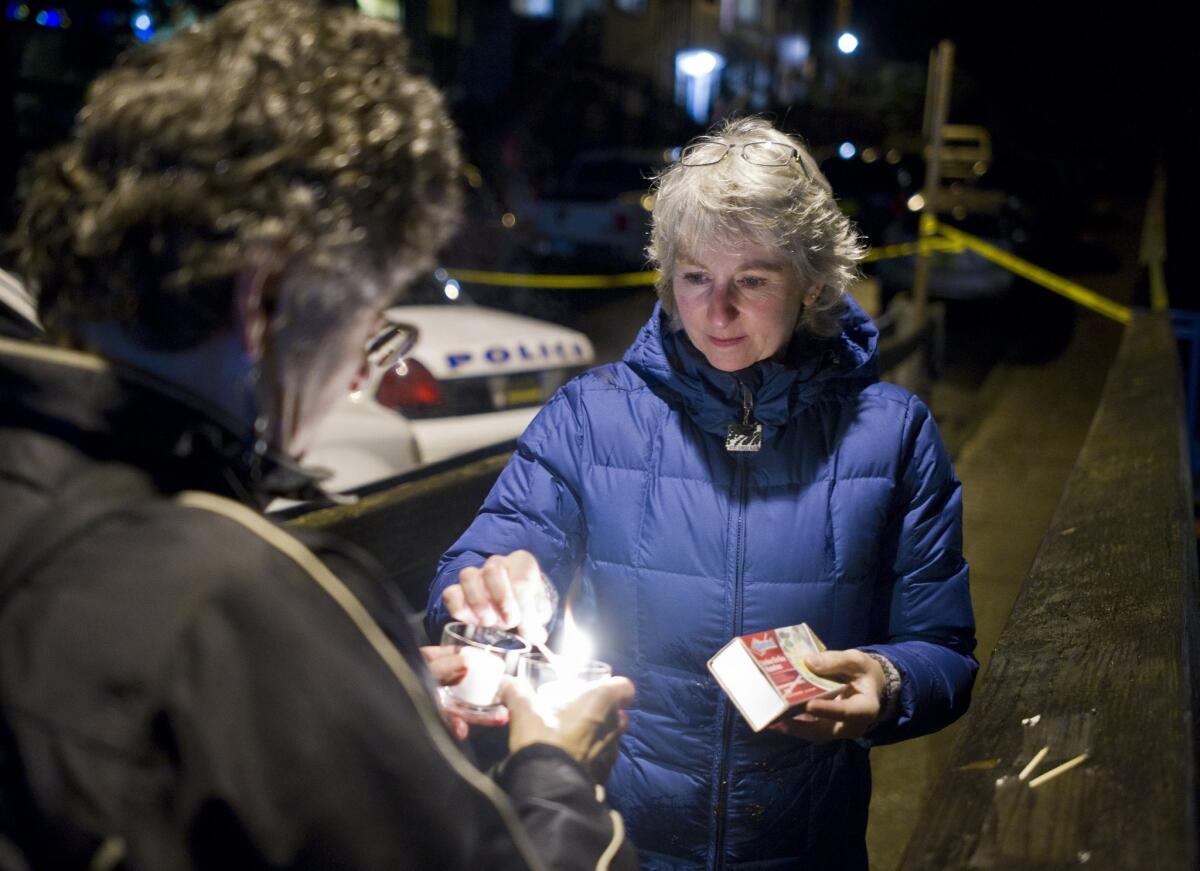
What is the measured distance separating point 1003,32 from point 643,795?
135 ft

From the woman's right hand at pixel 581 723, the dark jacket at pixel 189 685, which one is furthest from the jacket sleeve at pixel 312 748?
the woman's right hand at pixel 581 723

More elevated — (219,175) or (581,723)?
(219,175)

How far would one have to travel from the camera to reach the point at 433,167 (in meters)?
1.36

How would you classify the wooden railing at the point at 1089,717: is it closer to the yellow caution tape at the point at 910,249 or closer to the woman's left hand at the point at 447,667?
the woman's left hand at the point at 447,667

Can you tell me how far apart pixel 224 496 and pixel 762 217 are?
1429mm

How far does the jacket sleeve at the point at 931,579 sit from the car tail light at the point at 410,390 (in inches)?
149

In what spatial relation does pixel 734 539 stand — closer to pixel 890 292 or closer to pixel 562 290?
pixel 890 292

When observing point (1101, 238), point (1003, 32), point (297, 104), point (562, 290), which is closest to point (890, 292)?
point (562, 290)

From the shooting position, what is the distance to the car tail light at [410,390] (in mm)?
5801

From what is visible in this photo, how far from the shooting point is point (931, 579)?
7.66ft

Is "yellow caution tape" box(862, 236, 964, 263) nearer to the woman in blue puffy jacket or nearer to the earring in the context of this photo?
the woman in blue puffy jacket

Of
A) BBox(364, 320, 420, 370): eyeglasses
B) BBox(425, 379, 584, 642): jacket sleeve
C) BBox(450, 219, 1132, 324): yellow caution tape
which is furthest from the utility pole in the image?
BBox(364, 320, 420, 370): eyeglasses

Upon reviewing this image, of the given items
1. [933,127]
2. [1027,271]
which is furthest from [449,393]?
[1027,271]

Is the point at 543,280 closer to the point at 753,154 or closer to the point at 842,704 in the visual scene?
the point at 753,154
